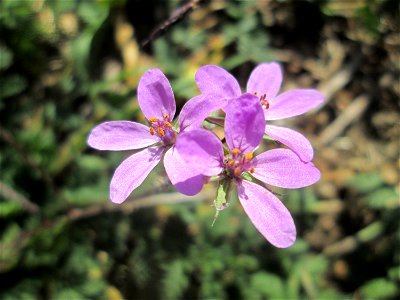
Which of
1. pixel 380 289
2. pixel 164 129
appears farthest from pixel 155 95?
pixel 380 289

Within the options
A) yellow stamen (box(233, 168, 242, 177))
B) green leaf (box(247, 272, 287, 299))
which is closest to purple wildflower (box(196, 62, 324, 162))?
yellow stamen (box(233, 168, 242, 177))

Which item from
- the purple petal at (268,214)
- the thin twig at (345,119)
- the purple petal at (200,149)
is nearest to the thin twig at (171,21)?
the purple petal at (200,149)

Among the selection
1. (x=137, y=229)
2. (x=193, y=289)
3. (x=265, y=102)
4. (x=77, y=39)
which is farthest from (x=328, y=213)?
(x=77, y=39)

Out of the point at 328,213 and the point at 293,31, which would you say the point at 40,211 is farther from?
the point at 293,31

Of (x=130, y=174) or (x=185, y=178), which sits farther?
(x=130, y=174)

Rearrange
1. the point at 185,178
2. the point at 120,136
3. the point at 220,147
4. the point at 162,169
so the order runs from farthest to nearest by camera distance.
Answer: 1. the point at 162,169
2. the point at 120,136
3. the point at 220,147
4. the point at 185,178

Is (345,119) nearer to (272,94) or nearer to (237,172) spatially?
(272,94)

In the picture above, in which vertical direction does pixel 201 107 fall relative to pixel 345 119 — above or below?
above

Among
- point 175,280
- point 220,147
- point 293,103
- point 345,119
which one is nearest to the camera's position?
point 220,147
